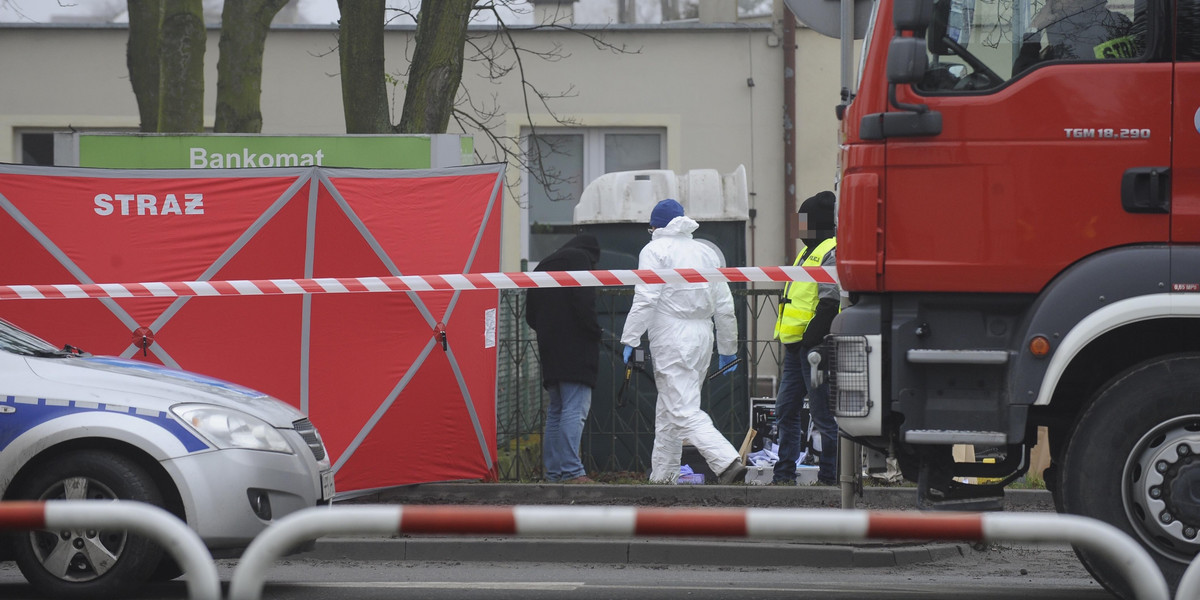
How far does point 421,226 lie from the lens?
A: 9398 millimetres

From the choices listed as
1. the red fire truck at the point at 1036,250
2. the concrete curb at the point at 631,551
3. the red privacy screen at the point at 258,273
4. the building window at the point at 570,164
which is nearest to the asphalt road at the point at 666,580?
the concrete curb at the point at 631,551

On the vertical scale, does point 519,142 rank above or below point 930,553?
above

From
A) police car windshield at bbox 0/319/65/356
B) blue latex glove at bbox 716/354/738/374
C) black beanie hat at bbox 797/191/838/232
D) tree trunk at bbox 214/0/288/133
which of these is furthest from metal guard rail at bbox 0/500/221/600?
tree trunk at bbox 214/0/288/133

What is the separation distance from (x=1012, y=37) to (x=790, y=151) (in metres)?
11.5

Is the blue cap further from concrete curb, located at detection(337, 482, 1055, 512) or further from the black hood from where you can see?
concrete curb, located at detection(337, 482, 1055, 512)

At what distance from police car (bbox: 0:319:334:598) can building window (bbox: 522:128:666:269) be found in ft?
38.1

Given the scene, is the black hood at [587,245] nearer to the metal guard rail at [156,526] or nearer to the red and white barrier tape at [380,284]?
the red and white barrier tape at [380,284]

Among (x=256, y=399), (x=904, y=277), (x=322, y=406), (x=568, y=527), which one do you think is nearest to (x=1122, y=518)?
(x=904, y=277)

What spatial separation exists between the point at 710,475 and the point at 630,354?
119 centimetres

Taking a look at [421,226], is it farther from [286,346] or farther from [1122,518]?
[1122,518]

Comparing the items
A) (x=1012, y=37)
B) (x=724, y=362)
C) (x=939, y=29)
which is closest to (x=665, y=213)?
(x=724, y=362)

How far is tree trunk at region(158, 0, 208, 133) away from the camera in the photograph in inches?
508

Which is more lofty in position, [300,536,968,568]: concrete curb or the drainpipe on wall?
the drainpipe on wall

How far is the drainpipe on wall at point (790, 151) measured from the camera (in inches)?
685
